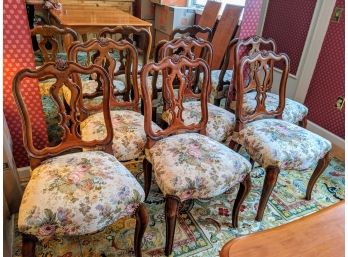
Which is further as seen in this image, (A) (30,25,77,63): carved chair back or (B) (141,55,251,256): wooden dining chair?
(A) (30,25,77,63): carved chair back

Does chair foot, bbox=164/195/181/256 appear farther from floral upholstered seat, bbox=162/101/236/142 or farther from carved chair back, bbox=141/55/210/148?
floral upholstered seat, bbox=162/101/236/142

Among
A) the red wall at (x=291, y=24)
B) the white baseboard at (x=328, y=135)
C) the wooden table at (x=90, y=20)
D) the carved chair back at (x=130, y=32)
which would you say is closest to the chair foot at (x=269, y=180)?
the carved chair back at (x=130, y=32)

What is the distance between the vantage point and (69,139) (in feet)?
4.25

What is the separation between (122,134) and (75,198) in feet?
1.88

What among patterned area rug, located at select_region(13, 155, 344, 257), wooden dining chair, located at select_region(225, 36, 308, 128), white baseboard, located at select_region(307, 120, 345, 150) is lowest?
patterned area rug, located at select_region(13, 155, 344, 257)

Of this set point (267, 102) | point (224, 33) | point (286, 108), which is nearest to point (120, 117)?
point (267, 102)

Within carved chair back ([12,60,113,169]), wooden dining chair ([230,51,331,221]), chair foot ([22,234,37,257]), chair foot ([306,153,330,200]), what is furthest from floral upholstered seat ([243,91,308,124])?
chair foot ([22,234,37,257])

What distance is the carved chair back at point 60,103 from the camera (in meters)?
1.14

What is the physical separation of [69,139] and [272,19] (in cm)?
→ 247

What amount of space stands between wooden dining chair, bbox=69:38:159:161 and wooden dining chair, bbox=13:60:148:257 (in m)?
0.19

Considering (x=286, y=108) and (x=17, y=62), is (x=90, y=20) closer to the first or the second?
(x=17, y=62)

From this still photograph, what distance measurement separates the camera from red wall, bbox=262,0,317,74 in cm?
262

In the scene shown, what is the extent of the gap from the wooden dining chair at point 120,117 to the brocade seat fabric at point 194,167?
0.44 ft

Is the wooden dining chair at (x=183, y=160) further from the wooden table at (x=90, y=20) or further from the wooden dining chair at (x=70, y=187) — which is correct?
the wooden table at (x=90, y=20)
